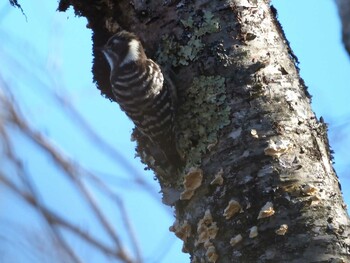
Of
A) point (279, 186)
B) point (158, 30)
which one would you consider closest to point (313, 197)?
point (279, 186)

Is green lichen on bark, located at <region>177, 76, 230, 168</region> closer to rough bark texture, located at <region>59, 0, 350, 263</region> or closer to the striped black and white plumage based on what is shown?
rough bark texture, located at <region>59, 0, 350, 263</region>

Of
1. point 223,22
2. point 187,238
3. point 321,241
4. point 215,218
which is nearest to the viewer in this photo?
point 321,241

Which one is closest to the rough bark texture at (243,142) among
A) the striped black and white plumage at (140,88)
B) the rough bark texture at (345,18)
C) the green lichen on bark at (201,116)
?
the green lichen on bark at (201,116)

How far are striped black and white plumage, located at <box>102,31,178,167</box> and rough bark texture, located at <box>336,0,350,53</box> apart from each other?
3.41 feet

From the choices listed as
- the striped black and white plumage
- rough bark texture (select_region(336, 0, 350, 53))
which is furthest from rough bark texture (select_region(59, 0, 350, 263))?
rough bark texture (select_region(336, 0, 350, 53))

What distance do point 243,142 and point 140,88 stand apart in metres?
1.06

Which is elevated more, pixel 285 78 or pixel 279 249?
pixel 285 78

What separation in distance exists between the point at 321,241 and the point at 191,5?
106cm

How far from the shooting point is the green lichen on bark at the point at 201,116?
2.54m

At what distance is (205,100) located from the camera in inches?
104

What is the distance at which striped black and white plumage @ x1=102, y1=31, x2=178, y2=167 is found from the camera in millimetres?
3006

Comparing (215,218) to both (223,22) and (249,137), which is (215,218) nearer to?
(249,137)

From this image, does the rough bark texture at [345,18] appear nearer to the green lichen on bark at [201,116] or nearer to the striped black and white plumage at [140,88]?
the green lichen on bark at [201,116]

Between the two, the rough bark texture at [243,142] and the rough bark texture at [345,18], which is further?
the rough bark texture at [243,142]
